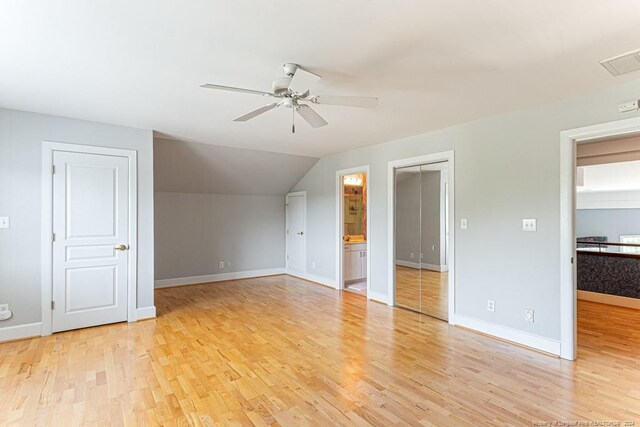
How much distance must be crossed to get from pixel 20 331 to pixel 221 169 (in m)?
3.43

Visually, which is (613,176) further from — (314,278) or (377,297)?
(314,278)

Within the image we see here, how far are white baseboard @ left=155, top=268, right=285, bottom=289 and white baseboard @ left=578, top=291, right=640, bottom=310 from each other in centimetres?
538

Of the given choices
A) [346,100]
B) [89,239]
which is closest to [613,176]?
[346,100]

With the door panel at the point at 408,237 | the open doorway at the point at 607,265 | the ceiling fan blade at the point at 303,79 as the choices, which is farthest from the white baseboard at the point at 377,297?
the ceiling fan blade at the point at 303,79

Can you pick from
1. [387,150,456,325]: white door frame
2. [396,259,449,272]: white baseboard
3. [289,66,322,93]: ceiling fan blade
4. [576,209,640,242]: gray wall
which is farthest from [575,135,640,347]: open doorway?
[289,66,322,93]: ceiling fan blade

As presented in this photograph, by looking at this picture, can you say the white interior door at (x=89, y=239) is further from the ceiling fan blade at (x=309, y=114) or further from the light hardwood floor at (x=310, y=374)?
the ceiling fan blade at (x=309, y=114)

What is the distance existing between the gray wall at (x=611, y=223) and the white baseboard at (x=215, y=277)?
919 cm

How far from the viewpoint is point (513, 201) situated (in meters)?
3.50

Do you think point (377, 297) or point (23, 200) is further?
point (377, 297)

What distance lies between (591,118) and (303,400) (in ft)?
11.0

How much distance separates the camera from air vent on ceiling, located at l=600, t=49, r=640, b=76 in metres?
2.29

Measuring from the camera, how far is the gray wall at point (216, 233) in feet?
20.4

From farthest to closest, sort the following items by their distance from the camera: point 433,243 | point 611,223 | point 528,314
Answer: point 611,223
point 433,243
point 528,314

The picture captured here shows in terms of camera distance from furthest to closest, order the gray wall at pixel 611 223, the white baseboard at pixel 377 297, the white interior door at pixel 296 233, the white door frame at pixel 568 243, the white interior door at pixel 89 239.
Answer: the gray wall at pixel 611 223
the white interior door at pixel 296 233
the white baseboard at pixel 377 297
the white interior door at pixel 89 239
the white door frame at pixel 568 243
